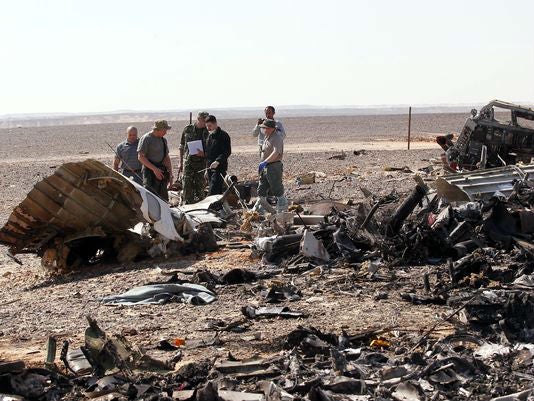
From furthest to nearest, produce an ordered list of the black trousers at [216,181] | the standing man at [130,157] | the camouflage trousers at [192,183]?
the camouflage trousers at [192,183] < the black trousers at [216,181] < the standing man at [130,157]

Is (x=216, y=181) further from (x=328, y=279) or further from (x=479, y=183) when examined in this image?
(x=328, y=279)

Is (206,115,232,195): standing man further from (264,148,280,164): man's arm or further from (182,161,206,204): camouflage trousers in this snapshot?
(264,148,280,164): man's arm

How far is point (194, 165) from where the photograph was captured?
15.2 metres

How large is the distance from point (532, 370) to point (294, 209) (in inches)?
339

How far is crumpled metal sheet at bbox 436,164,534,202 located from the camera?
12250 mm

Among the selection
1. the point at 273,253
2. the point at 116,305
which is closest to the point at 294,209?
the point at 273,253

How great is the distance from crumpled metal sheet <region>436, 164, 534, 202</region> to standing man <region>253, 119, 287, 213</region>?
7.89 ft

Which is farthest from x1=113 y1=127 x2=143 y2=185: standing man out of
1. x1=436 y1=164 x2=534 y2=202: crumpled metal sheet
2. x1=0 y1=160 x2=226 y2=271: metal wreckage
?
x1=436 y1=164 x2=534 y2=202: crumpled metal sheet

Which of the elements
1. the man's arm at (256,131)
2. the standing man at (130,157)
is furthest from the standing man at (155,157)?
the man's arm at (256,131)

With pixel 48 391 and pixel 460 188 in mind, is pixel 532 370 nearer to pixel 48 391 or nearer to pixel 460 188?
pixel 48 391

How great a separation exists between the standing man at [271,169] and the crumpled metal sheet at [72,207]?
2.37 meters

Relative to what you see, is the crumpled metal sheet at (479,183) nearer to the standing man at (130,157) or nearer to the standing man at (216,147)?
the standing man at (216,147)

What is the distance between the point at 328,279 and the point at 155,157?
4.45 metres

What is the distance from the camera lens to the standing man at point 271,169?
43.5ft
